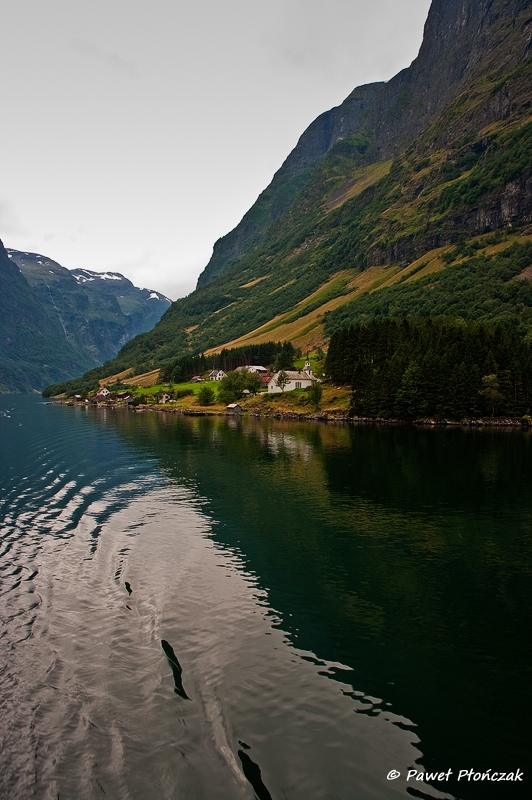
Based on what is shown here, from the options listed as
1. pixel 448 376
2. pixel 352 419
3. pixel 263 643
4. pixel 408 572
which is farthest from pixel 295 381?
pixel 263 643

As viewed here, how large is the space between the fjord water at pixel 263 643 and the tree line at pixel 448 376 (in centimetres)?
7611

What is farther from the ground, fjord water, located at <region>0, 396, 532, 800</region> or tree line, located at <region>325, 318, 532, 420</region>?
tree line, located at <region>325, 318, 532, 420</region>

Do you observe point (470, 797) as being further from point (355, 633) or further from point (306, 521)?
point (306, 521)

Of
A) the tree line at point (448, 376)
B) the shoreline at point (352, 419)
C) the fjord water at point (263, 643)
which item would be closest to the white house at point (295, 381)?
the shoreline at point (352, 419)

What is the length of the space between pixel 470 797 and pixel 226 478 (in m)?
48.0

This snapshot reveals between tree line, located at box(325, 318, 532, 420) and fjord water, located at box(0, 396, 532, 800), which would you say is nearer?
fjord water, located at box(0, 396, 532, 800)

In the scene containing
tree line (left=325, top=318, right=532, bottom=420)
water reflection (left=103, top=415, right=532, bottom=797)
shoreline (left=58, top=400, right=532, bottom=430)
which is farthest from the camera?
tree line (left=325, top=318, right=532, bottom=420)

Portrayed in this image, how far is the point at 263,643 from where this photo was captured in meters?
23.4

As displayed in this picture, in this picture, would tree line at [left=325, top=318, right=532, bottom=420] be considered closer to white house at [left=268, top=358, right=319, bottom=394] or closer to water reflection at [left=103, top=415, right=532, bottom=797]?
white house at [left=268, top=358, right=319, bottom=394]

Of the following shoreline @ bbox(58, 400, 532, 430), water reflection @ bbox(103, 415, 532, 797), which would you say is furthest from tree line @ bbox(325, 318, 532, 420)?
water reflection @ bbox(103, 415, 532, 797)

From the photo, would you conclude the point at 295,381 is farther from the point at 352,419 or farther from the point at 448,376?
the point at 448,376

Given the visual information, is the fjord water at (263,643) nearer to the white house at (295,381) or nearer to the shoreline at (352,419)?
the shoreline at (352,419)

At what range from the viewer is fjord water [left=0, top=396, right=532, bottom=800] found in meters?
16.1

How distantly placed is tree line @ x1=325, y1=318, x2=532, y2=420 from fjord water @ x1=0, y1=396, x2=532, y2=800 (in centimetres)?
7611
